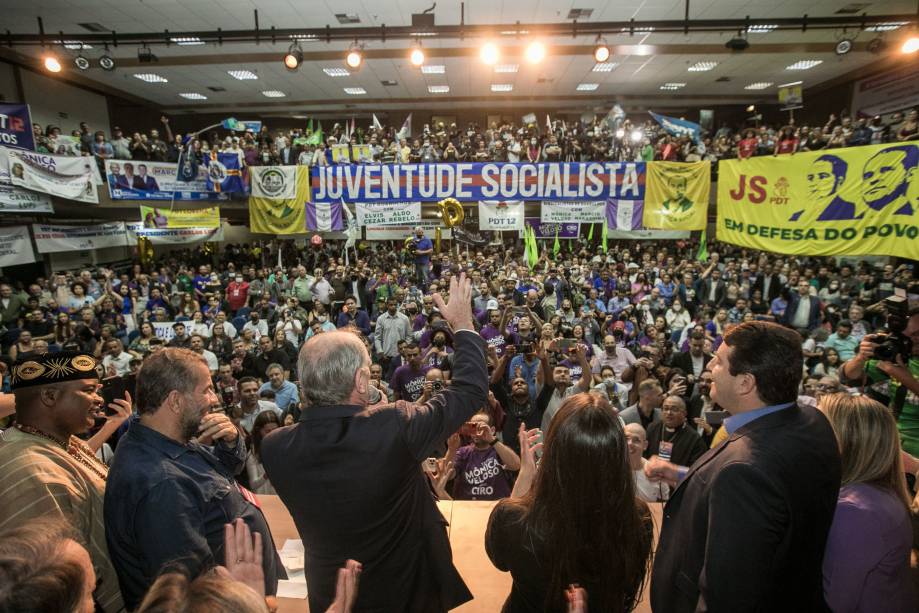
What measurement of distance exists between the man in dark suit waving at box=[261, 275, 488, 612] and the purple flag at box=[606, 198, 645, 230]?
36.3ft

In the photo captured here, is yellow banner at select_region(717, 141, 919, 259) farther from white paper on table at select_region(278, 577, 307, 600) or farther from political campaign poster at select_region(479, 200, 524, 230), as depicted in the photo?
white paper on table at select_region(278, 577, 307, 600)

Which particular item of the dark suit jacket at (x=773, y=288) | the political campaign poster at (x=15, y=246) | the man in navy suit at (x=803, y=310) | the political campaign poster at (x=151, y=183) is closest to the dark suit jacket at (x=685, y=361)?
the man in navy suit at (x=803, y=310)

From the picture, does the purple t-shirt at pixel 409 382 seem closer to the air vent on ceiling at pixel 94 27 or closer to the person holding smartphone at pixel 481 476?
the person holding smartphone at pixel 481 476

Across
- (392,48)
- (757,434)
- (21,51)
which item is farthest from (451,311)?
(21,51)

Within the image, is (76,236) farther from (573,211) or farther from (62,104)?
(573,211)

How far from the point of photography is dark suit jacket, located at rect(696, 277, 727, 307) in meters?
9.41

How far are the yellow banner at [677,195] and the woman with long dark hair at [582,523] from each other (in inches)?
438

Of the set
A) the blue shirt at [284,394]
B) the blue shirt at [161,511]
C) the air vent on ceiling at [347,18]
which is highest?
the air vent on ceiling at [347,18]

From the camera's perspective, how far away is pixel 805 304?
8.38m

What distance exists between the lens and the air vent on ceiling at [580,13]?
10519 millimetres

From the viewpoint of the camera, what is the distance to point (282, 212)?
12078mm

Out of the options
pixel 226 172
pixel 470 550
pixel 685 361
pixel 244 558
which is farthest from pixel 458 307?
pixel 226 172

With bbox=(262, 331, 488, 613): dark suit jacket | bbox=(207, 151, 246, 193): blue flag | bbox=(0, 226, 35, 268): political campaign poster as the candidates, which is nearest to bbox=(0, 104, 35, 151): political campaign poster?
bbox=(0, 226, 35, 268): political campaign poster

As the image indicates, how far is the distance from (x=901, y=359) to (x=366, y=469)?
3.77 meters
